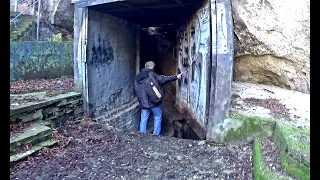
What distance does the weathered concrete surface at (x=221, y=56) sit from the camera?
15.4 ft

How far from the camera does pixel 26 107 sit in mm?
4809

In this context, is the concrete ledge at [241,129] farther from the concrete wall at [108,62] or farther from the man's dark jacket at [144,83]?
the concrete wall at [108,62]

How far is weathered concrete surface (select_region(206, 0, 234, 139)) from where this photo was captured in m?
4.70

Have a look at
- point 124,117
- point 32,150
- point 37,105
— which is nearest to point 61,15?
point 124,117

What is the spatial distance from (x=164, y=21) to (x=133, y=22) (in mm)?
1268

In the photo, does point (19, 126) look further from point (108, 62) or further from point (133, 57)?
point (133, 57)

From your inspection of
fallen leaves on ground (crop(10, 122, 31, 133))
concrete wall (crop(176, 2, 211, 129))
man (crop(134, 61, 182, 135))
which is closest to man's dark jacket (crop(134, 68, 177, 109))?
man (crop(134, 61, 182, 135))

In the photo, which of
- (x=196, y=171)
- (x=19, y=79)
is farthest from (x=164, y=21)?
(x=196, y=171)

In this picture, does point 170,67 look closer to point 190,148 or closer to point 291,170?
point 190,148

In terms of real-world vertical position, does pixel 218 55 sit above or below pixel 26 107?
above

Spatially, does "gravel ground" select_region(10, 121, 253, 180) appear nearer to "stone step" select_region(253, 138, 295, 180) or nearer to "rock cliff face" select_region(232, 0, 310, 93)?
"stone step" select_region(253, 138, 295, 180)

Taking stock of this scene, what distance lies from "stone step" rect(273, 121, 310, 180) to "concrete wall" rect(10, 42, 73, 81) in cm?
736

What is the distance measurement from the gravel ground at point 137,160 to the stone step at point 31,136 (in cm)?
32
